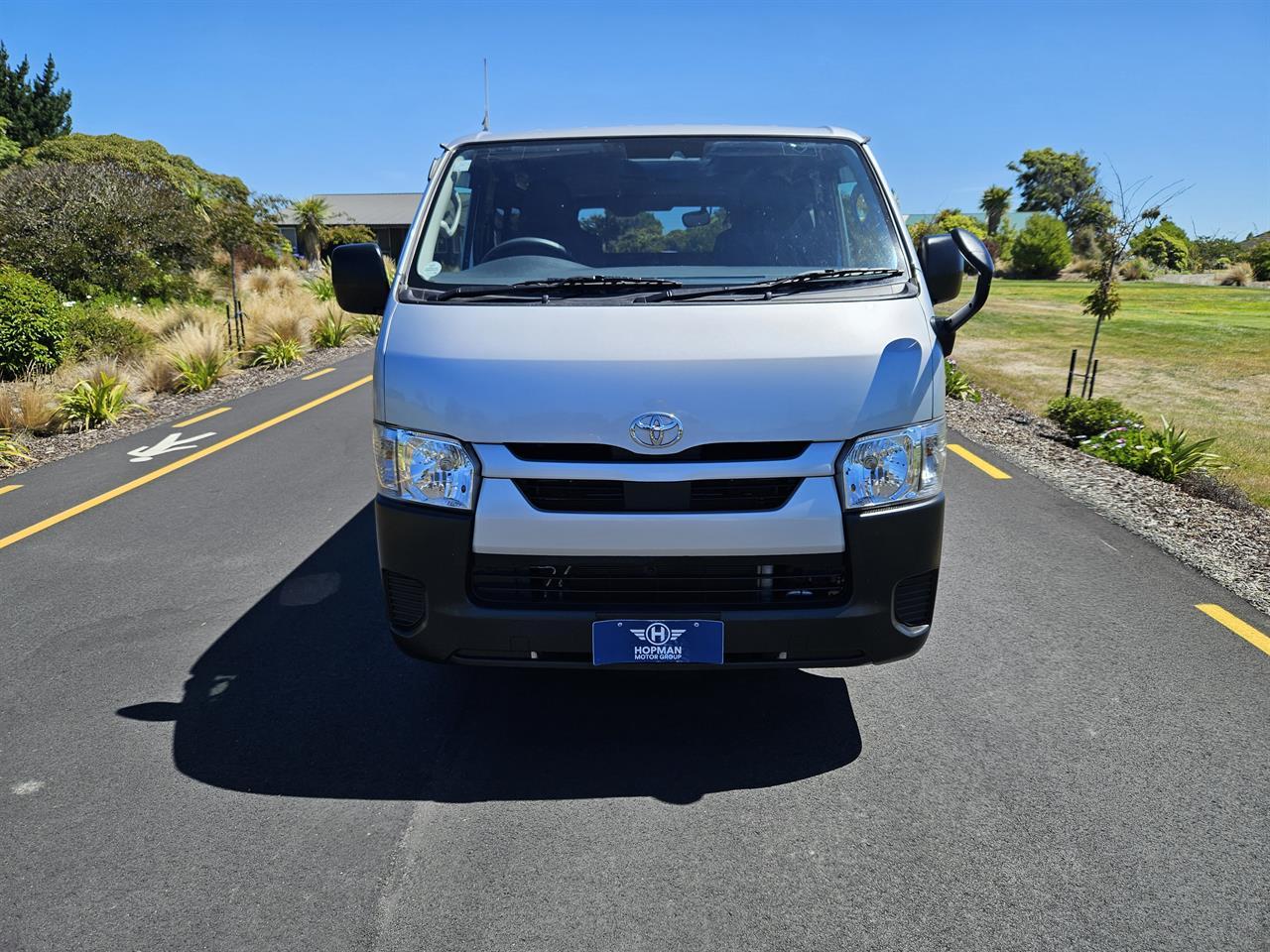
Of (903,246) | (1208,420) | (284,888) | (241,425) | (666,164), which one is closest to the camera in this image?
(284,888)

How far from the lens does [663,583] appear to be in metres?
3.30

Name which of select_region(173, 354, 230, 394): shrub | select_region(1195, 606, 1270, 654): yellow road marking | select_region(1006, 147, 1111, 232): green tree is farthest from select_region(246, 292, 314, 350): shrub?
select_region(1006, 147, 1111, 232): green tree

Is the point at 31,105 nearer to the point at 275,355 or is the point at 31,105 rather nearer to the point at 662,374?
the point at 275,355

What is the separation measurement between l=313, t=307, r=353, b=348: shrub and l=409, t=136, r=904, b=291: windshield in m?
14.7

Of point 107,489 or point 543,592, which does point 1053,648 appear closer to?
point 543,592

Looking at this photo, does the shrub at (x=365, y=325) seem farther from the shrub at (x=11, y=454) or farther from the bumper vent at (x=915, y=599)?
the bumper vent at (x=915, y=599)

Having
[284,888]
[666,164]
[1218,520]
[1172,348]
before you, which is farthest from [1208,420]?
[284,888]

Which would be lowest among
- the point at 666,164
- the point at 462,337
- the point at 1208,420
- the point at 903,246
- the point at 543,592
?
the point at 1208,420

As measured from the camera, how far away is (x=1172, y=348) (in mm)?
19188

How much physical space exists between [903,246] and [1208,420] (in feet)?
31.6

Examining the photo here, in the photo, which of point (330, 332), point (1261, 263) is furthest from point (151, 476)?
point (1261, 263)

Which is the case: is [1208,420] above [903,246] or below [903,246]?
below

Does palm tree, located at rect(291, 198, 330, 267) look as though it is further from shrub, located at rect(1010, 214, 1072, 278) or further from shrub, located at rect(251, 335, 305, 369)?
shrub, located at rect(251, 335, 305, 369)

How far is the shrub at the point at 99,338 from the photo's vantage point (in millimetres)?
13469
